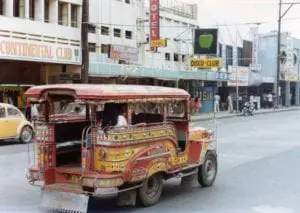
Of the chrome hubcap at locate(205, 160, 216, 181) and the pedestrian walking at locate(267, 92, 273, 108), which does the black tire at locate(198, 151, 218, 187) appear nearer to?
the chrome hubcap at locate(205, 160, 216, 181)

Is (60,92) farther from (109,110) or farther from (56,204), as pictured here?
(56,204)

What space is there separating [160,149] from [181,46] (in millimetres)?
34179

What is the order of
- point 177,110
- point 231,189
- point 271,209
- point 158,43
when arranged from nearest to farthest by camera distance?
point 271,209, point 177,110, point 231,189, point 158,43

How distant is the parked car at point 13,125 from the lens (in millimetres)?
20516

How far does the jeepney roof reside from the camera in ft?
27.6

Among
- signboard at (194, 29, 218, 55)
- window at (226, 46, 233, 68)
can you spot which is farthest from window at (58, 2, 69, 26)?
window at (226, 46, 233, 68)

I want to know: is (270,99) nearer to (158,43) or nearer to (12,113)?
(158,43)

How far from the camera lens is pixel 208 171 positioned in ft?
38.1

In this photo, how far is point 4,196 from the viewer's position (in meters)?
10.4

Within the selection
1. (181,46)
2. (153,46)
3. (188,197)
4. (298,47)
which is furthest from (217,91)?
(188,197)

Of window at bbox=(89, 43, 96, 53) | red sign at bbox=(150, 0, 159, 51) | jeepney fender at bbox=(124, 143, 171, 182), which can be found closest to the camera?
jeepney fender at bbox=(124, 143, 171, 182)

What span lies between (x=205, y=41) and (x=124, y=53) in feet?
33.1

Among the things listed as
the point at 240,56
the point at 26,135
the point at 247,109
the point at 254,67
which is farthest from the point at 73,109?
the point at 240,56

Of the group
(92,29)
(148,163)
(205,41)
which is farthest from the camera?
(205,41)
